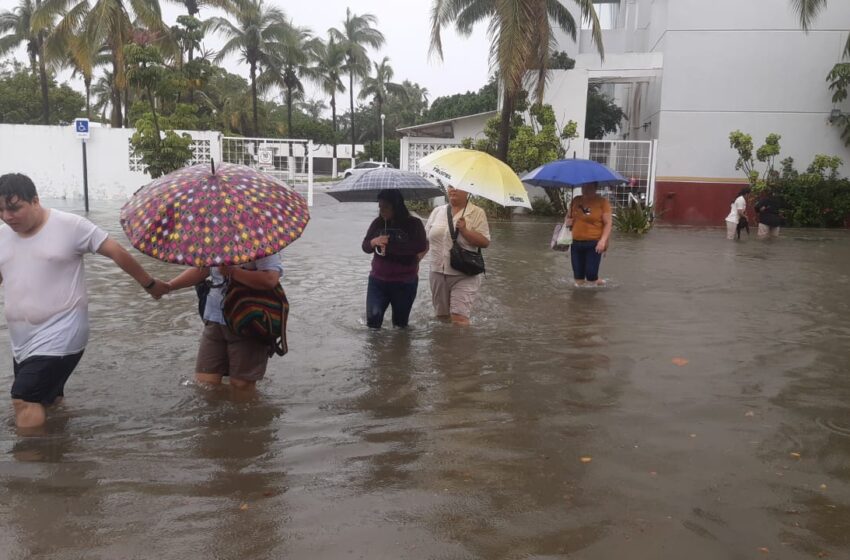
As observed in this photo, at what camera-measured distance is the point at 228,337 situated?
14.9 ft

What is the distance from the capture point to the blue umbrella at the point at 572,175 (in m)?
8.45

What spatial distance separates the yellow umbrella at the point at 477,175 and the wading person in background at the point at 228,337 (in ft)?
7.28

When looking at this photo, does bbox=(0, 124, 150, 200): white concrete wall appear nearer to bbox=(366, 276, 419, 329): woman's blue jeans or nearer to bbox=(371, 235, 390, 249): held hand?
bbox=(366, 276, 419, 329): woman's blue jeans

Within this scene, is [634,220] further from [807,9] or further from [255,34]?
[255,34]

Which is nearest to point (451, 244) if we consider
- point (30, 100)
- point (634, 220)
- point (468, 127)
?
point (634, 220)

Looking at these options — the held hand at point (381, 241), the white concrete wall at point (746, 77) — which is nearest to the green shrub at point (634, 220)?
the white concrete wall at point (746, 77)

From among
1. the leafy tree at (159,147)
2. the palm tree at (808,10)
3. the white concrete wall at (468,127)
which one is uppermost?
the palm tree at (808,10)

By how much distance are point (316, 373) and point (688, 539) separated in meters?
3.24

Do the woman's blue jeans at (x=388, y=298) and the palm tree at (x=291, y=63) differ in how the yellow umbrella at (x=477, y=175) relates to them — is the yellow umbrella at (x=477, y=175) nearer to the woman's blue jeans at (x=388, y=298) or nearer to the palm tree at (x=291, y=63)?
the woman's blue jeans at (x=388, y=298)

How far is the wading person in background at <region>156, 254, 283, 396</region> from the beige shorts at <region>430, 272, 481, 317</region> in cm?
253

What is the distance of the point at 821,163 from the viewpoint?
63.9 feet

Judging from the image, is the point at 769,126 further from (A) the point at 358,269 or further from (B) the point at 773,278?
(A) the point at 358,269

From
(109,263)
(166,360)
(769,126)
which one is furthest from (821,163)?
(166,360)

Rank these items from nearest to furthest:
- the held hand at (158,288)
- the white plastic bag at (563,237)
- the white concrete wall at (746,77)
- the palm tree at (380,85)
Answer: the held hand at (158,288) < the white plastic bag at (563,237) < the white concrete wall at (746,77) < the palm tree at (380,85)
